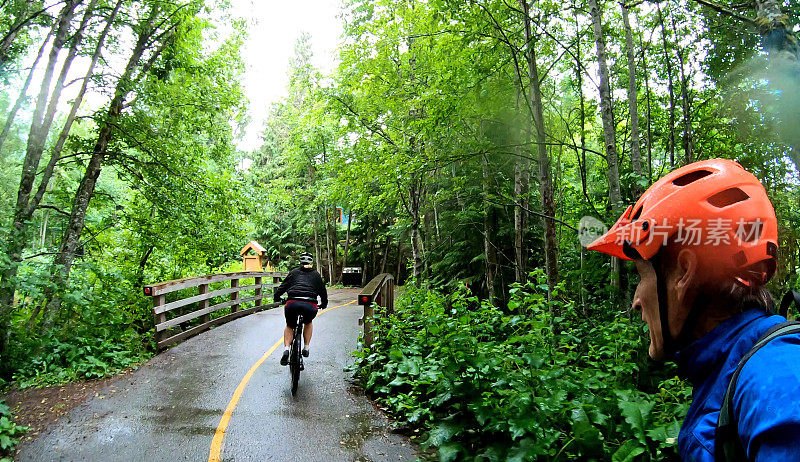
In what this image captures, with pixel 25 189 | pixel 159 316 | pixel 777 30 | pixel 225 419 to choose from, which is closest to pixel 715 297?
pixel 777 30

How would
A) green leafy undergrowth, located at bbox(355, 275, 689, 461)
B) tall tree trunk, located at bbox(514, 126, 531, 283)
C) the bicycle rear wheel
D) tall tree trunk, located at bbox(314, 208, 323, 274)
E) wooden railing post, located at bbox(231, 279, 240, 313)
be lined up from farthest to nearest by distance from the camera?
tall tree trunk, located at bbox(314, 208, 323, 274)
wooden railing post, located at bbox(231, 279, 240, 313)
tall tree trunk, located at bbox(514, 126, 531, 283)
the bicycle rear wheel
green leafy undergrowth, located at bbox(355, 275, 689, 461)

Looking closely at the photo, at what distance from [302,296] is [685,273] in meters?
6.52

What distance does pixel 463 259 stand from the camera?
12648 millimetres

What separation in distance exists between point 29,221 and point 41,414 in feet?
12.1

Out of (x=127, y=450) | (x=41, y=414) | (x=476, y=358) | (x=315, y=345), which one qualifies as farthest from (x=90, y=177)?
(x=476, y=358)

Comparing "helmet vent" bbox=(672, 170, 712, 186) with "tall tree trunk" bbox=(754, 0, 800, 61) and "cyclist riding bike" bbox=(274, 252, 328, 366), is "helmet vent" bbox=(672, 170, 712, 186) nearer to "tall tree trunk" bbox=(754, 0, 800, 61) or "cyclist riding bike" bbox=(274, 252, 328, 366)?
"tall tree trunk" bbox=(754, 0, 800, 61)

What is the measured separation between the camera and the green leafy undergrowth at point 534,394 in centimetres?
309

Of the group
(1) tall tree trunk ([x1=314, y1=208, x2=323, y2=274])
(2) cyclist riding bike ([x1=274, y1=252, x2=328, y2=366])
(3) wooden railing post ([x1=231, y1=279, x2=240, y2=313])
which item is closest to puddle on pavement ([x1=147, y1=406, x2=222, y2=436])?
(2) cyclist riding bike ([x1=274, y1=252, x2=328, y2=366])

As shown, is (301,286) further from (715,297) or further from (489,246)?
(715,297)

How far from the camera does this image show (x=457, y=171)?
13.3 meters

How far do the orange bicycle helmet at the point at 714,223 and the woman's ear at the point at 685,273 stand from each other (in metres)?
0.02

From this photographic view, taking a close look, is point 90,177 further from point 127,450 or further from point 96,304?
point 127,450

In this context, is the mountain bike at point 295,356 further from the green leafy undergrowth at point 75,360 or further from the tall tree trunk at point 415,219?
the tall tree trunk at point 415,219

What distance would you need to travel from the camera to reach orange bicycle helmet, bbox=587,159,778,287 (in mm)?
1167
